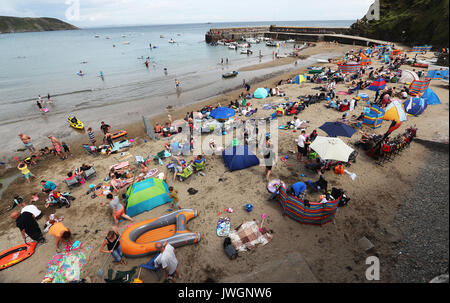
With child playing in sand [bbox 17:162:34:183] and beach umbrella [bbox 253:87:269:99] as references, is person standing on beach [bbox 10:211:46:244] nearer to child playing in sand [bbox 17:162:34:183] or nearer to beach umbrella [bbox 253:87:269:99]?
child playing in sand [bbox 17:162:34:183]

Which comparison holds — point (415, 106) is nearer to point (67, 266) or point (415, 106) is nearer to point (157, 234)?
point (157, 234)

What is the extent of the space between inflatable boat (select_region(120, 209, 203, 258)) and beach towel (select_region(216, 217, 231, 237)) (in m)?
0.72

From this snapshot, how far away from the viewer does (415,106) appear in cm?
1439

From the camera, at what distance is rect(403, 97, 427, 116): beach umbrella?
1428 centimetres

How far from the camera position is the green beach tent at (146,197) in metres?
8.78

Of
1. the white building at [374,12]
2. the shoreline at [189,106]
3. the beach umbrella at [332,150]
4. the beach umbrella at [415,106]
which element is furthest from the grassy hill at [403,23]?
the beach umbrella at [332,150]

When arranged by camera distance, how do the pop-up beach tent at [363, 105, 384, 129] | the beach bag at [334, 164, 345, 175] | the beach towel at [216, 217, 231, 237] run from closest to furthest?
the beach towel at [216, 217, 231, 237] → the beach bag at [334, 164, 345, 175] → the pop-up beach tent at [363, 105, 384, 129]

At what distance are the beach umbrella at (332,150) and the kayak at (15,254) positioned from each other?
12.3 meters

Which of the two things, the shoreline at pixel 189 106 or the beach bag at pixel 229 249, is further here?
the shoreline at pixel 189 106

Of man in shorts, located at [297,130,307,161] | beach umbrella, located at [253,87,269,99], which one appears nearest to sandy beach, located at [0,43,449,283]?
man in shorts, located at [297,130,307,161]

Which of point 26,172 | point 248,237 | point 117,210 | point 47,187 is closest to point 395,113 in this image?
point 248,237

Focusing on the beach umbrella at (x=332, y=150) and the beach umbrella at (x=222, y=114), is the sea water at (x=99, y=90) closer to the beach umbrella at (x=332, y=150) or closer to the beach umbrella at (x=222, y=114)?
the beach umbrella at (x=222, y=114)

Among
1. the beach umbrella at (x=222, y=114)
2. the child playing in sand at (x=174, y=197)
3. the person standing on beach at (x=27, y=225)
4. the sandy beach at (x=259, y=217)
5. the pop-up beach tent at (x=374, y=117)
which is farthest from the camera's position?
the beach umbrella at (x=222, y=114)

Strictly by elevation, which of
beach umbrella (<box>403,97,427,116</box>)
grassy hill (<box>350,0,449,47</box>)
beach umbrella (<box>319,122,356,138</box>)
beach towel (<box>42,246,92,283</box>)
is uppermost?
grassy hill (<box>350,0,449,47</box>)
